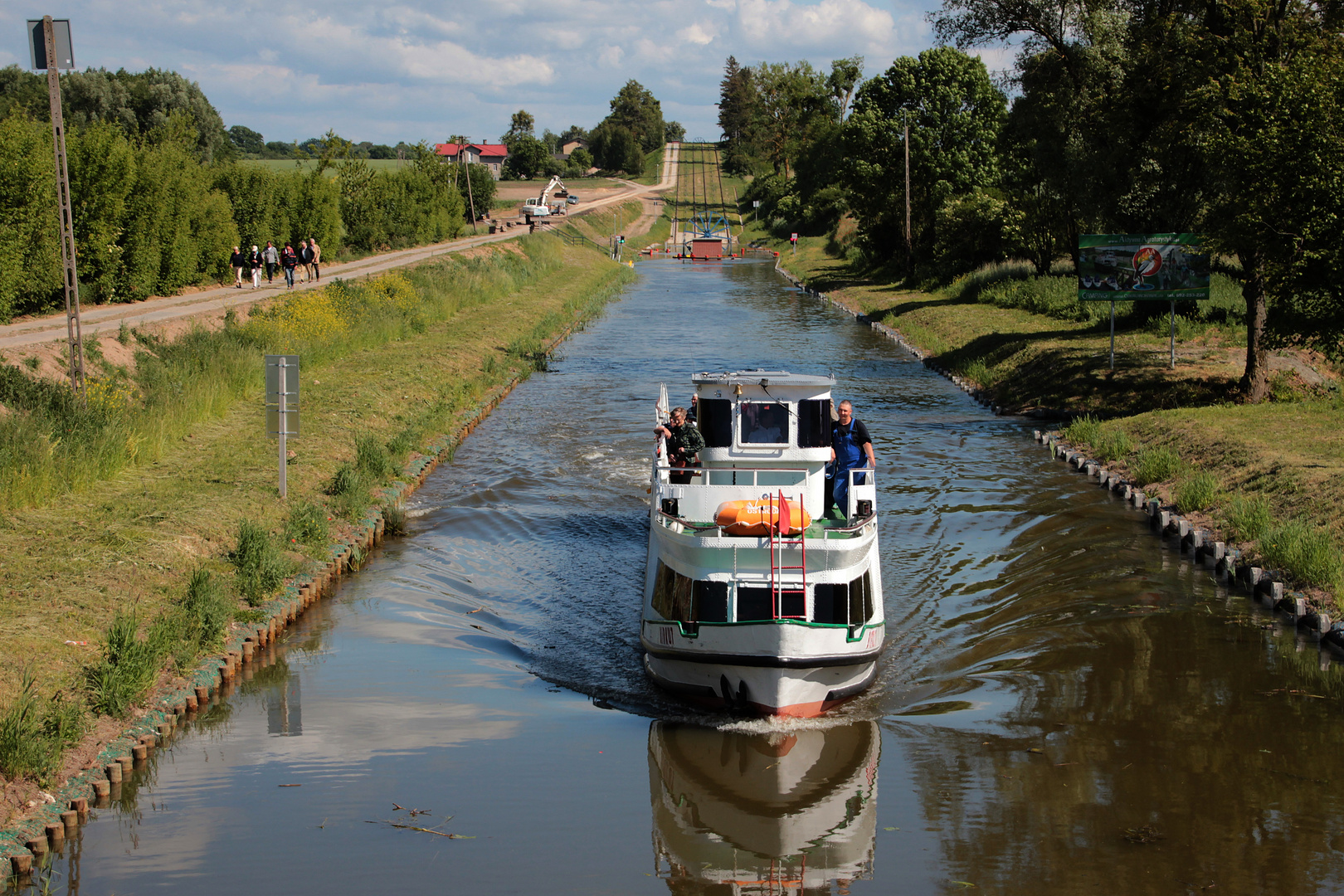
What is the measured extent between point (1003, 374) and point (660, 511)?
78.8 feet

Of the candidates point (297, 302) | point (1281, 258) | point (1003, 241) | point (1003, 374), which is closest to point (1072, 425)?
point (1281, 258)

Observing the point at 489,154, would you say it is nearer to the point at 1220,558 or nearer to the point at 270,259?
the point at 270,259

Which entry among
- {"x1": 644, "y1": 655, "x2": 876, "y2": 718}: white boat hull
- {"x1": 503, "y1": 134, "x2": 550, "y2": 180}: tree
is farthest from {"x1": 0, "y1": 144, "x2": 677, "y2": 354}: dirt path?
{"x1": 503, "y1": 134, "x2": 550, "y2": 180}: tree

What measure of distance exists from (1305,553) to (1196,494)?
419 cm

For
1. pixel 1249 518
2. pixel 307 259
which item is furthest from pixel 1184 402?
pixel 307 259

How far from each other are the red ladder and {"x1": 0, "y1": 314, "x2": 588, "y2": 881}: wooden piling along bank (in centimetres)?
654

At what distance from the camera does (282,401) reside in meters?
19.0

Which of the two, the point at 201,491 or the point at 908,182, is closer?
the point at 201,491

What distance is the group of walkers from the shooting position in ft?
147

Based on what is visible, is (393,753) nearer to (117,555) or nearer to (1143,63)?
(117,555)

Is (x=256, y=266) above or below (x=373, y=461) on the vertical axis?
above

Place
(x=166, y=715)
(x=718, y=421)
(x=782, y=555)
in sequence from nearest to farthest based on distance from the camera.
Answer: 1. (x=166, y=715)
2. (x=782, y=555)
3. (x=718, y=421)

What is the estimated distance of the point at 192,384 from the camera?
24875 mm

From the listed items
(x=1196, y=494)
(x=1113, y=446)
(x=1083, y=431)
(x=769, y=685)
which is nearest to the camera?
(x=769, y=685)
